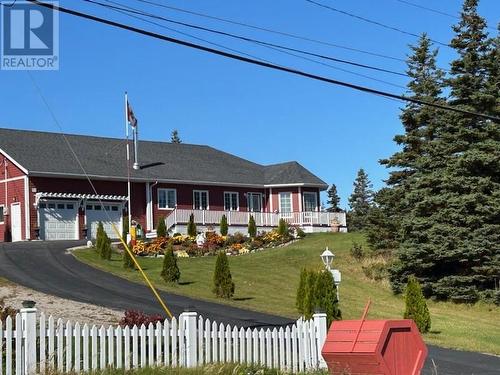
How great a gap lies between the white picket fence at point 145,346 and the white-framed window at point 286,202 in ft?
122

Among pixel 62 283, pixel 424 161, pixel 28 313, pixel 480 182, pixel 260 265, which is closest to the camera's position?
pixel 28 313

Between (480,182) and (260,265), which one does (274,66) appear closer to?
(480,182)

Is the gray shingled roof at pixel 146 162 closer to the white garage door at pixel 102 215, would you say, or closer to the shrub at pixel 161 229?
the white garage door at pixel 102 215

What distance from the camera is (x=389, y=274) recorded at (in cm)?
3094

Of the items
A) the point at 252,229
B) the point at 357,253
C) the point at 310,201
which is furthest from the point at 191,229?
the point at 310,201

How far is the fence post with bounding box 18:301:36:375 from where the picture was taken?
10273mm

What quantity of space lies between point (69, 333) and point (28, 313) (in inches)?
25.5

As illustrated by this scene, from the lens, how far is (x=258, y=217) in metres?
47.9

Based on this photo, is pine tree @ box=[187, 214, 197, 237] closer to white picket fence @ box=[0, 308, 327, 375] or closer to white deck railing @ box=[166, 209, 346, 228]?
white deck railing @ box=[166, 209, 346, 228]

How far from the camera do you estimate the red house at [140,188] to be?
A: 4119 cm

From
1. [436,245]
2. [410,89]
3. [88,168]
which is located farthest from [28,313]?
[88,168]

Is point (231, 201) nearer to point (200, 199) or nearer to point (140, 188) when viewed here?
point (200, 199)

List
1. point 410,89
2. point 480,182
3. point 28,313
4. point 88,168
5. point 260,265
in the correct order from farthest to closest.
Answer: point 88,168 → point 410,89 → point 260,265 → point 480,182 → point 28,313

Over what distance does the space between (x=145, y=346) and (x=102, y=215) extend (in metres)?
32.8
